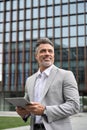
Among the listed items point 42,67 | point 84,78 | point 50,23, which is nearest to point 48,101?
point 42,67

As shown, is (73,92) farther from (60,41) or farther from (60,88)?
(60,41)

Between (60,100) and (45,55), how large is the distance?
455 mm

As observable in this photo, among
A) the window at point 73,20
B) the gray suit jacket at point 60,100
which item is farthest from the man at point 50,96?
the window at point 73,20

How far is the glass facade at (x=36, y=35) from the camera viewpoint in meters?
60.0

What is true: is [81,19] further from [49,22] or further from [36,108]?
[36,108]

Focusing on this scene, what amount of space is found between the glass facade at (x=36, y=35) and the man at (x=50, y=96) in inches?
2191

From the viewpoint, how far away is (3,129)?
20.6 meters

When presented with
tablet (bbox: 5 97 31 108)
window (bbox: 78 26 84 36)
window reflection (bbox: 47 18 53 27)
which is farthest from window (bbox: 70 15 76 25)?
tablet (bbox: 5 97 31 108)

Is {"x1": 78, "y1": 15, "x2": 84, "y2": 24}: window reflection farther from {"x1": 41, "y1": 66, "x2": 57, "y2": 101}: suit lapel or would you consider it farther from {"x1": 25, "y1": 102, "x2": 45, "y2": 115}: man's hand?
{"x1": 25, "y1": 102, "x2": 45, "y2": 115}: man's hand

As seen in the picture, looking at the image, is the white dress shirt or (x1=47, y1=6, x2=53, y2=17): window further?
(x1=47, y1=6, x2=53, y2=17): window

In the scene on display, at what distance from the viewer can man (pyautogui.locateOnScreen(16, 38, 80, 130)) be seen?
309cm

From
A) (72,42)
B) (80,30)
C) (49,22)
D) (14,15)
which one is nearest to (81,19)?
(80,30)

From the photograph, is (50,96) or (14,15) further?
(14,15)

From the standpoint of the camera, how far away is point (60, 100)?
10.5 feet
